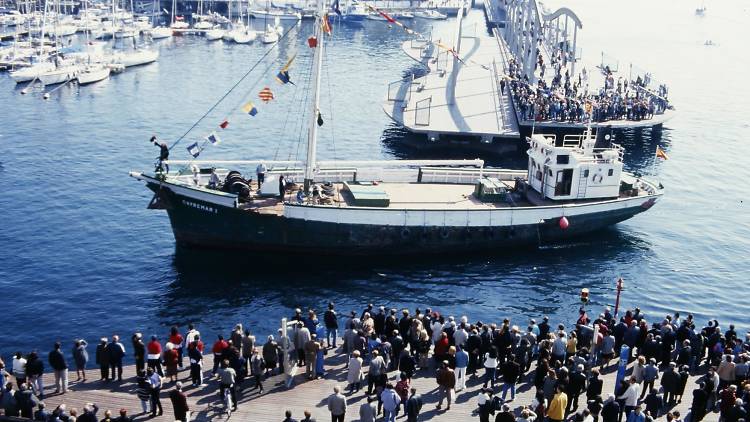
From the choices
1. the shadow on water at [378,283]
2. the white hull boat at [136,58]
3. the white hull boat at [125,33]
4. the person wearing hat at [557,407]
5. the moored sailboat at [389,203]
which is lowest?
the shadow on water at [378,283]

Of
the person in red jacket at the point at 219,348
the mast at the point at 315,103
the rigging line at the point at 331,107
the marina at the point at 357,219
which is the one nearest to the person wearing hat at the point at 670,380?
the marina at the point at 357,219

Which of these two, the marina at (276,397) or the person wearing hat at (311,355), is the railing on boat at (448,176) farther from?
the person wearing hat at (311,355)

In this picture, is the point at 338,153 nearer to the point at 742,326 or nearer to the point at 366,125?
the point at 366,125

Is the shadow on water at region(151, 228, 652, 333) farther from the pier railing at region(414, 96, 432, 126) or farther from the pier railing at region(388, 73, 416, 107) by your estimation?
the pier railing at region(388, 73, 416, 107)

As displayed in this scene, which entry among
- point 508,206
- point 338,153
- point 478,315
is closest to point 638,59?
point 338,153

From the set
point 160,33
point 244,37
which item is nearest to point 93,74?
point 160,33

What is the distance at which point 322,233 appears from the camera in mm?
47688

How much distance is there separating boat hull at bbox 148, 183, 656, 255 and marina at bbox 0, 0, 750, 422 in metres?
0.13

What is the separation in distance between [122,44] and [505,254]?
98.5 meters

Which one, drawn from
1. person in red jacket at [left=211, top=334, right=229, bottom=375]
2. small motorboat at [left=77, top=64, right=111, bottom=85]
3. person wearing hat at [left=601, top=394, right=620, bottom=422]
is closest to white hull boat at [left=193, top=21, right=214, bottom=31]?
small motorboat at [left=77, top=64, right=111, bottom=85]

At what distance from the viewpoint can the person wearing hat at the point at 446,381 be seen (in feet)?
90.0

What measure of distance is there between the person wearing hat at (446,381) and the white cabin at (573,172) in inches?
1036

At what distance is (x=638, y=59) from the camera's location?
5394 inches

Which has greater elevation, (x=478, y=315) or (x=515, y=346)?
(x=515, y=346)
